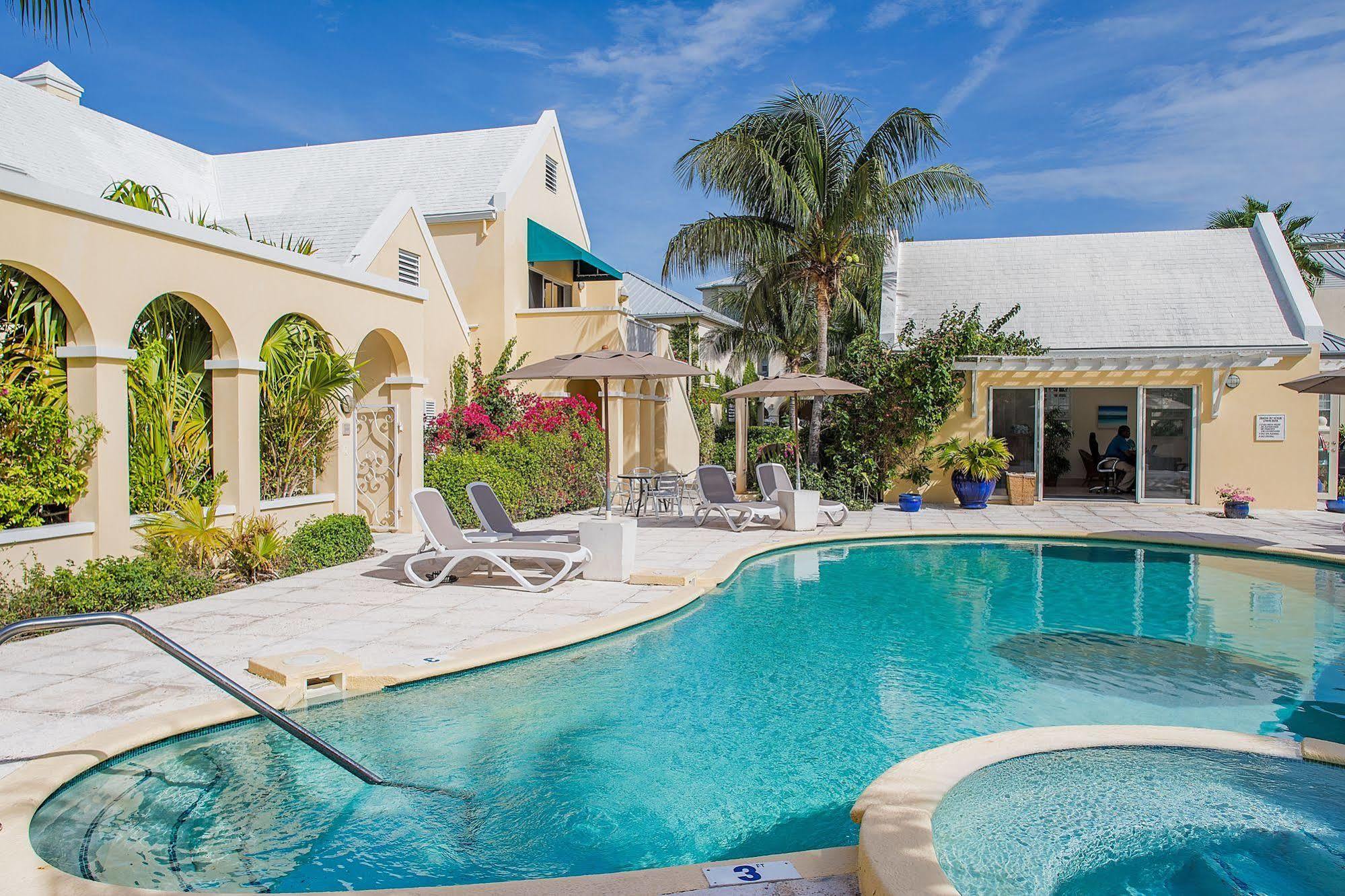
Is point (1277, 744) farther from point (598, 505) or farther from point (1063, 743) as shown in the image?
point (598, 505)

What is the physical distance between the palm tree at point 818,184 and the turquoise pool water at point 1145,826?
14681 mm

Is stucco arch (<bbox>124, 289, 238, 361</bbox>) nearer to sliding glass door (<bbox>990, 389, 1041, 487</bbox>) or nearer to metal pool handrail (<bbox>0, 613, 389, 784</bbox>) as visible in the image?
metal pool handrail (<bbox>0, 613, 389, 784</bbox>)

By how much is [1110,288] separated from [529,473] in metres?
16.0

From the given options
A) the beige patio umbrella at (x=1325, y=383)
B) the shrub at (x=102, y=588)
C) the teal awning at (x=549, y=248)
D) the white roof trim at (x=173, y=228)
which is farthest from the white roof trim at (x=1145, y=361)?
the shrub at (x=102, y=588)

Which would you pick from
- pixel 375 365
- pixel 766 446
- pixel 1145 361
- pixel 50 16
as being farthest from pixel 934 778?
pixel 1145 361

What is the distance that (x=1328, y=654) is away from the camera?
7852 millimetres

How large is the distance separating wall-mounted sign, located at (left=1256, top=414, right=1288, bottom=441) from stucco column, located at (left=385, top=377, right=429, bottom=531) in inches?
691

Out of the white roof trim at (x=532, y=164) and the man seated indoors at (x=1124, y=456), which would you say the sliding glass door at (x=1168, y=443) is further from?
the white roof trim at (x=532, y=164)

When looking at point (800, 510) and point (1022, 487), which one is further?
point (1022, 487)

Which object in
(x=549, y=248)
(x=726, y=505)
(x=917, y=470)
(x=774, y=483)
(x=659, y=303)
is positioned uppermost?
(x=659, y=303)

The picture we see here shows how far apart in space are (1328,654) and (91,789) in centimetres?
967

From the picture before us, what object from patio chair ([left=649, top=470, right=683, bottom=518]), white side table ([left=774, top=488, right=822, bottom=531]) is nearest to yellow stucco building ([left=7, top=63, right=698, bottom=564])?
patio chair ([left=649, top=470, right=683, bottom=518])

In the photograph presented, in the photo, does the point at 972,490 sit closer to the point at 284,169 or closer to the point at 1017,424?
the point at 1017,424

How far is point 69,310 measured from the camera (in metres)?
8.36
